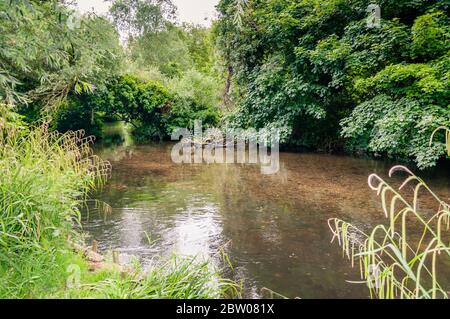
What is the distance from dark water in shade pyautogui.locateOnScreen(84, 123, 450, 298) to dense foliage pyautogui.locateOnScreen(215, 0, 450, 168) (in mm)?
1483

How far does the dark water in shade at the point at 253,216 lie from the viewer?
372cm

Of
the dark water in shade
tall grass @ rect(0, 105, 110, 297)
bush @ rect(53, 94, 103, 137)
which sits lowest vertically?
the dark water in shade

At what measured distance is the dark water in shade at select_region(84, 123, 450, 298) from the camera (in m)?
3.72

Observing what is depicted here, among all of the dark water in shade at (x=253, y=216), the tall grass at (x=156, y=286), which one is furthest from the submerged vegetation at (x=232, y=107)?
the dark water in shade at (x=253, y=216)

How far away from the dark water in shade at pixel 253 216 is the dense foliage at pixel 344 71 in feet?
4.86

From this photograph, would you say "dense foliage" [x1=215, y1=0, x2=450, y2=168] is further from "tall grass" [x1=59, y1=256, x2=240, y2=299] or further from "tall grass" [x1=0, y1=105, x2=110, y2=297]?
"tall grass" [x1=59, y1=256, x2=240, y2=299]

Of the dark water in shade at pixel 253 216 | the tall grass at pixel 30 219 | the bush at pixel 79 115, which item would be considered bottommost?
the dark water in shade at pixel 253 216

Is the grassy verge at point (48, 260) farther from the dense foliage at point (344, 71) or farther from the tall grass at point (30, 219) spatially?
the dense foliage at point (344, 71)

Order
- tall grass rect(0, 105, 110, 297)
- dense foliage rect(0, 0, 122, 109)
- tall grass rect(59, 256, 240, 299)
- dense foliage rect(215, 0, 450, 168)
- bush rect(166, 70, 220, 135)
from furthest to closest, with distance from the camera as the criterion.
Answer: bush rect(166, 70, 220, 135) < dense foliage rect(215, 0, 450, 168) < dense foliage rect(0, 0, 122, 109) < tall grass rect(0, 105, 110, 297) < tall grass rect(59, 256, 240, 299)

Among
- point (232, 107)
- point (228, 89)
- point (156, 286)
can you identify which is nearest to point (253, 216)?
point (156, 286)

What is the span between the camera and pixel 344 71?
10703mm

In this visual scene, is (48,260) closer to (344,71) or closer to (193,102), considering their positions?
(344,71)

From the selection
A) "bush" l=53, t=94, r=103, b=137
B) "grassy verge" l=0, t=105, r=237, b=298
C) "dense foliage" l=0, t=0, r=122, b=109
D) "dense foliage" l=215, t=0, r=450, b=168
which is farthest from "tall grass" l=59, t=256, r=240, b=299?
"bush" l=53, t=94, r=103, b=137

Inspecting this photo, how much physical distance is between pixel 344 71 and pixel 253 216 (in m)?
7.01
